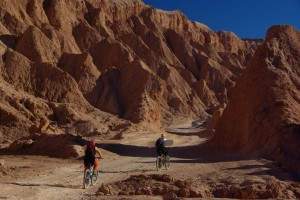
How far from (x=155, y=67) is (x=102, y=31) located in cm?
965

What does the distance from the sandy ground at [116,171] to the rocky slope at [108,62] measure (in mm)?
9556

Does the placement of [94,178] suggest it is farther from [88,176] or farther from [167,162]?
[167,162]

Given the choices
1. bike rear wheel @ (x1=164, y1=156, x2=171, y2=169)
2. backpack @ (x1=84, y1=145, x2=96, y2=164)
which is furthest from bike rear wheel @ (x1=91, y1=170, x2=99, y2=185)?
bike rear wheel @ (x1=164, y1=156, x2=171, y2=169)

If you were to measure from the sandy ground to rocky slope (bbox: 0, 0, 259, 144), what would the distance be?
9.56m

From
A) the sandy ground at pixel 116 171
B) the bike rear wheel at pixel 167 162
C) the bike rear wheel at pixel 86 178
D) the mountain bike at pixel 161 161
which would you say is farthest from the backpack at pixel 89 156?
the bike rear wheel at pixel 167 162

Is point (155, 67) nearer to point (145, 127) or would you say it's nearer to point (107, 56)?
point (107, 56)

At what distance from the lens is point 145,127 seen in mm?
40031

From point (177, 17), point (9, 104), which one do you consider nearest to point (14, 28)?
point (9, 104)

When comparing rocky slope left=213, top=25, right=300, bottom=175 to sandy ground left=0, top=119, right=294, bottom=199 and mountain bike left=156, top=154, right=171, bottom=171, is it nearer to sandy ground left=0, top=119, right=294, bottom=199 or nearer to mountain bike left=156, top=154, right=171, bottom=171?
sandy ground left=0, top=119, right=294, bottom=199

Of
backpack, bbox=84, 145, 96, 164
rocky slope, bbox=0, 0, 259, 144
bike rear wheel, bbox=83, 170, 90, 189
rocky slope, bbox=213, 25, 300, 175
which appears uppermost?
rocky slope, bbox=0, 0, 259, 144

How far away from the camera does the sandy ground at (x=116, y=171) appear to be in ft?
41.0

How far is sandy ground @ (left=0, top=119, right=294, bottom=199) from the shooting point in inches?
492

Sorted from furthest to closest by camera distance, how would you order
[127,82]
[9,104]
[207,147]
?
[127,82], [9,104], [207,147]

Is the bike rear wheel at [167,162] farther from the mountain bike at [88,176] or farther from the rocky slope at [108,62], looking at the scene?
the rocky slope at [108,62]
